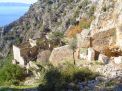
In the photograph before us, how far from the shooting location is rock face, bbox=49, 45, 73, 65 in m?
35.1

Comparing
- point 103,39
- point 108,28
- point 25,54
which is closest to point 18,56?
point 25,54

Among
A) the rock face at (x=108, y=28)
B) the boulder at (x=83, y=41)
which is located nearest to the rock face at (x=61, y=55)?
the boulder at (x=83, y=41)

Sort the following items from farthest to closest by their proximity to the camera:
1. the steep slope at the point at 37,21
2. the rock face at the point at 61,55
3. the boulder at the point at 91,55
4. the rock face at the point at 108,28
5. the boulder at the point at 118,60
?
the steep slope at the point at 37,21 < the rock face at the point at 61,55 < the rock face at the point at 108,28 < the boulder at the point at 91,55 < the boulder at the point at 118,60

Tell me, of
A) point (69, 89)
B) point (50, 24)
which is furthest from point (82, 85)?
point (50, 24)

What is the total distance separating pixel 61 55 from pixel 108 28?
16.5 feet

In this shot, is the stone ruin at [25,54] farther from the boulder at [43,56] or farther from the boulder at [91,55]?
the boulder at [91,55]

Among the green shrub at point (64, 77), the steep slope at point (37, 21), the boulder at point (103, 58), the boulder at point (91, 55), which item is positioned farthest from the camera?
the steep slope at point (37, 21)

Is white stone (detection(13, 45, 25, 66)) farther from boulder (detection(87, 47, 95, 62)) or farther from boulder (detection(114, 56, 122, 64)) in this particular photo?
boulder (detection(114, 56, 122, 64))

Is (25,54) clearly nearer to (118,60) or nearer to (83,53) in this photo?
(83,53)

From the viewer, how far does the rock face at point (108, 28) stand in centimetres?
3180

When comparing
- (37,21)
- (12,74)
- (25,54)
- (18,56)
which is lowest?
(12,74)

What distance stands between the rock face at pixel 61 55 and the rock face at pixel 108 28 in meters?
2.47

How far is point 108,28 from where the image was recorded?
33.7 metres

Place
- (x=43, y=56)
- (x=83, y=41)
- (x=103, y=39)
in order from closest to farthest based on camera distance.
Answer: (x=103, y=39) < (x=83, y=41) < (x=43, y=56)
